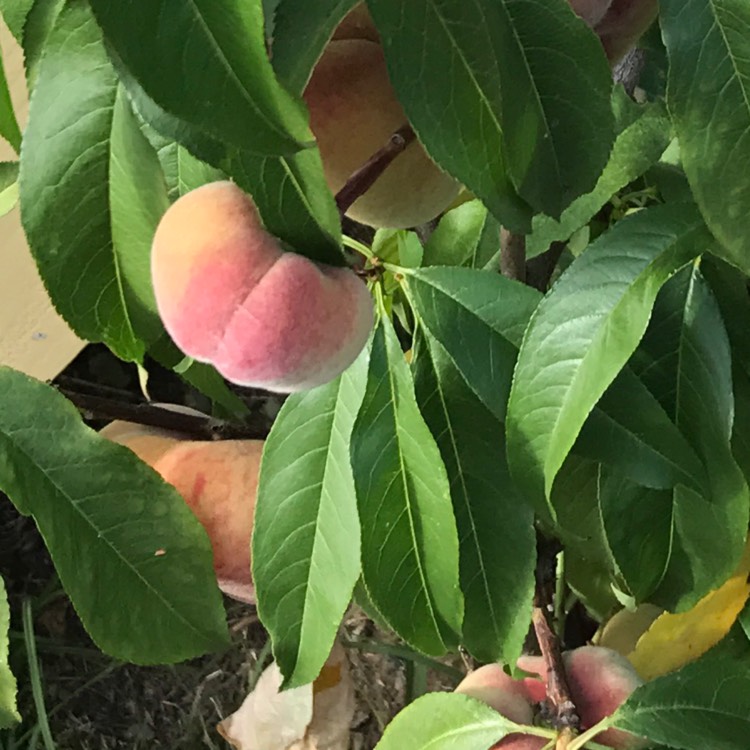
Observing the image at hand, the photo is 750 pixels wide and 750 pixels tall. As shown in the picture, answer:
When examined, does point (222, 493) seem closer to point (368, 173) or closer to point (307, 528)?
point (307, 528)

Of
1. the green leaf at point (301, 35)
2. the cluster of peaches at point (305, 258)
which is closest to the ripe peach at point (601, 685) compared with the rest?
the cluster of peaches at point (305, 258)

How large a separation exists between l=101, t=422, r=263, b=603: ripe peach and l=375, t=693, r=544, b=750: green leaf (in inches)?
6.2

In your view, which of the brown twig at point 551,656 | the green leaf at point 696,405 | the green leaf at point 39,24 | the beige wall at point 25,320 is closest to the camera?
the green leaf at point 39,24

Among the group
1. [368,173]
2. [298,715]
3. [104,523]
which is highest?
A: [368,173]

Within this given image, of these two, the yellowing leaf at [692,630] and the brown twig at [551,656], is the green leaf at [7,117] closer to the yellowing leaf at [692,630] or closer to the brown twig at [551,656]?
the brown twig at [551,656]

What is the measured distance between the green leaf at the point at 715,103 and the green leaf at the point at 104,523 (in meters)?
0.31

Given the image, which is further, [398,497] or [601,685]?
[601,685]

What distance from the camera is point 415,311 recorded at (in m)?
0.48

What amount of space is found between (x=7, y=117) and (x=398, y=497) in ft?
0.84

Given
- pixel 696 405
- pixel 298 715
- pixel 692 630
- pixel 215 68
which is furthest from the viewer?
pixel 298 715

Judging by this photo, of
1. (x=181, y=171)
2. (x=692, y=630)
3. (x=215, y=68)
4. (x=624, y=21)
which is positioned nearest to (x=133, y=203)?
(x=181, y=171)

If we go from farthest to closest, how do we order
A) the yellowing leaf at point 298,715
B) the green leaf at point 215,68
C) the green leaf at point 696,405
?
1. the yellowing leaf at point 298,715
2. the green leaf at point 696,405
3. the green leaf at point 215,68

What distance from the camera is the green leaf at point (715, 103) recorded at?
0.33 m

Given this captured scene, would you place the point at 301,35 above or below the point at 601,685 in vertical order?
above
